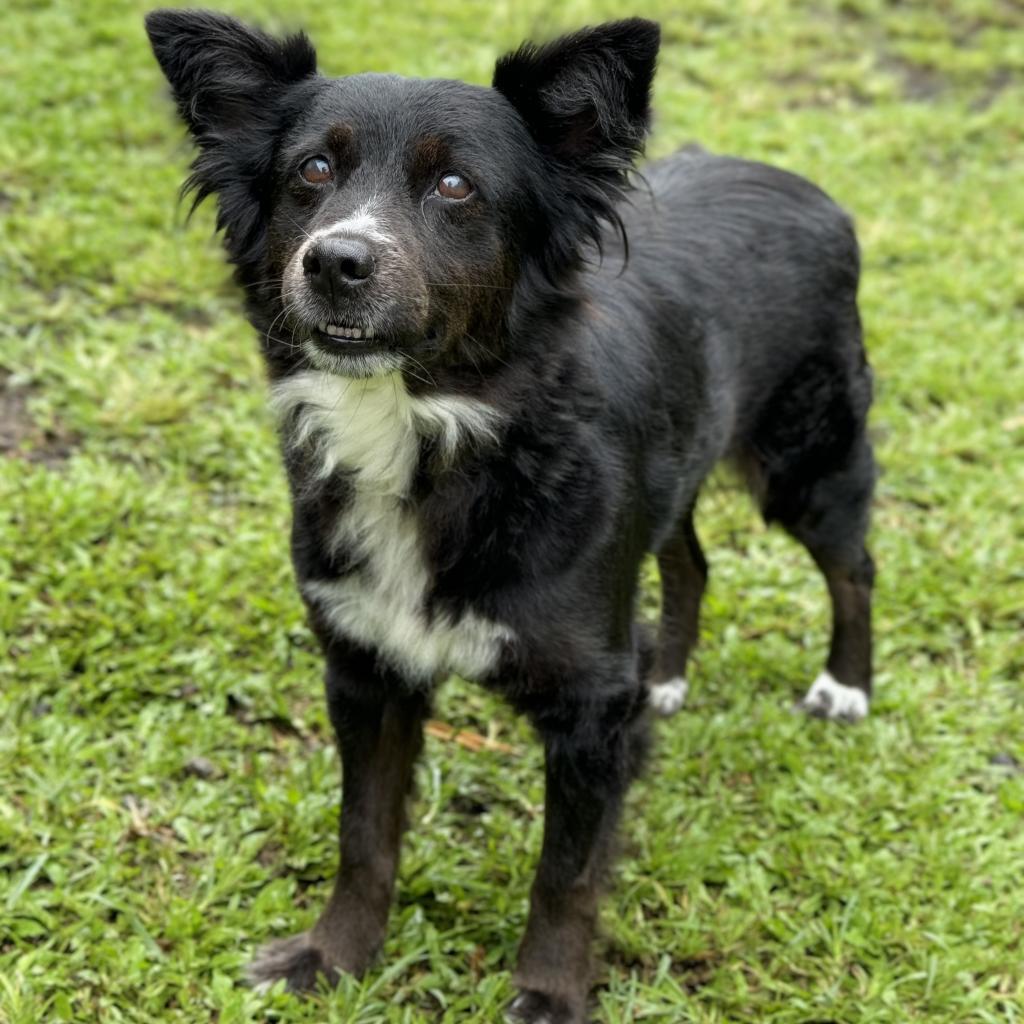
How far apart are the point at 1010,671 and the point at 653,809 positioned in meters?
1.60

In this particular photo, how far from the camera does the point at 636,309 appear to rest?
3.77 meters

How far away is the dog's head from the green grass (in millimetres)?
1586

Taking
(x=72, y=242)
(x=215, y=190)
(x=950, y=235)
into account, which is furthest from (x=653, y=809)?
(x=950, y=235)

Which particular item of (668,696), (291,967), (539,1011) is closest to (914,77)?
(668,696)

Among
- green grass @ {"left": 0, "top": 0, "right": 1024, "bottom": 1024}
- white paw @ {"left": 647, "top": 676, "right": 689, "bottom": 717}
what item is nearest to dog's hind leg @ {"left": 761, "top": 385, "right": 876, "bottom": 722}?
green grass @ {"left": 0, "top": 0, "right": 1024, "bottom": 1024}

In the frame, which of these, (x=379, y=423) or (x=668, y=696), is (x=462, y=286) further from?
(x=668, y=696)

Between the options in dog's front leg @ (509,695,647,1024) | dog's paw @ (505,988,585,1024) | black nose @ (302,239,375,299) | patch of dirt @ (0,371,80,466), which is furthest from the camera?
patch of dirt @ (0,371,80,466)

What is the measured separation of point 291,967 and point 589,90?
2378 mm

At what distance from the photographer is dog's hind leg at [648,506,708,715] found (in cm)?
475

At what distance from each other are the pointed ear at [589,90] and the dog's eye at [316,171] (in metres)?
0.48

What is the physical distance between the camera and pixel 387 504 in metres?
3.28

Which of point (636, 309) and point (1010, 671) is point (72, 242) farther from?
point (1010, 671)

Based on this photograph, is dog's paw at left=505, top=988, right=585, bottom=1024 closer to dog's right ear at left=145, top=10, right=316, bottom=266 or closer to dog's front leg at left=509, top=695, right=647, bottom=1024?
dog's front leg at left=509, top=695, right=647, bottom=1024

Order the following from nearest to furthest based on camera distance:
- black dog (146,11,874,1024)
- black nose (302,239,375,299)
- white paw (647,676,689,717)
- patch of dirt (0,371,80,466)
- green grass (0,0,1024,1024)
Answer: black nose (302,239,375,299) → black dog (146,11,874,1024) → green grass (0,0,1024,1024) → white paw (647,676,689,717) → patch of dirt (0,371,80,466)
